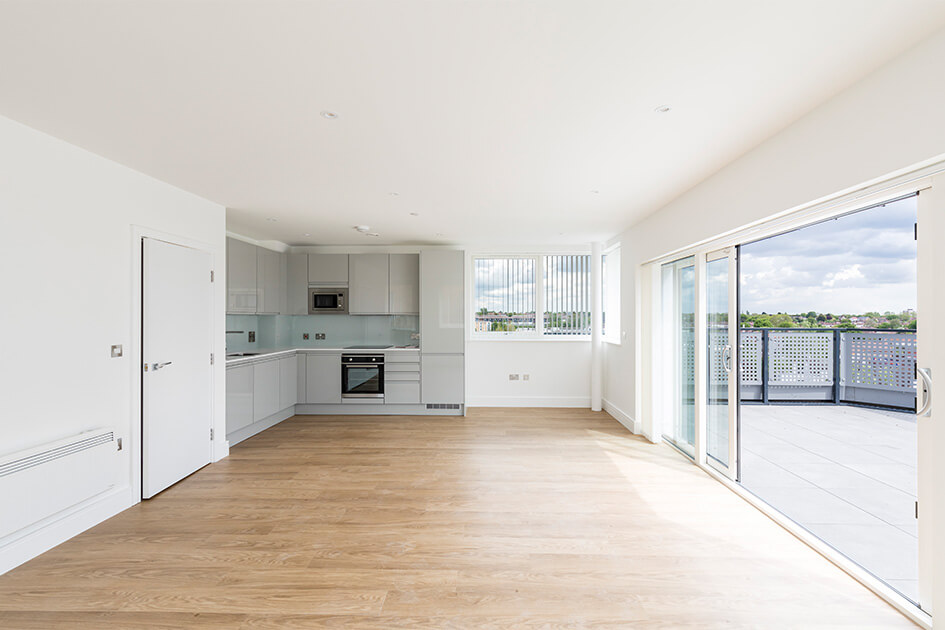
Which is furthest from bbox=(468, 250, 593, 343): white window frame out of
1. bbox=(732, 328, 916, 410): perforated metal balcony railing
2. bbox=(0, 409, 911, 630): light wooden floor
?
bbox=(0, 409, 911, 630): light wooden floor

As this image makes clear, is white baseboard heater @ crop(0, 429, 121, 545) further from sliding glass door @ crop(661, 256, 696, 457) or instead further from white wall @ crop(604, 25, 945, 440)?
sliding glass door @ crop(661, 256, 696, 457)

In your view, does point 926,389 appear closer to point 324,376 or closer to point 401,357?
point 401,357

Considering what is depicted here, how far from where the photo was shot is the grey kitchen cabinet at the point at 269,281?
215 inches

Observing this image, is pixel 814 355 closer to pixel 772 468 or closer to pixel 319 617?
pixel 772 468

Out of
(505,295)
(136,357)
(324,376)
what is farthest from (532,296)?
(136,357)

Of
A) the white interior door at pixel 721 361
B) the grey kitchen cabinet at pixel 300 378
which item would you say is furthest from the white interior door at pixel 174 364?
the white interior door at pixel 721 361

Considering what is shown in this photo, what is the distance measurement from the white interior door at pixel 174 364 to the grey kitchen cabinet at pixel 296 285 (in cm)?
225

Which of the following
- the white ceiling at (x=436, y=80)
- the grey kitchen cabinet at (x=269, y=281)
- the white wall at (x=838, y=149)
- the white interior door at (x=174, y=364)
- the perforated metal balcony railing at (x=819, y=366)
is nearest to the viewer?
the white ceiling at (x=436, y=80)

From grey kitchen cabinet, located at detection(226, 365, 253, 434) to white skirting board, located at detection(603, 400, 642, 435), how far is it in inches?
170

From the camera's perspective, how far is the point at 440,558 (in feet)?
8.03

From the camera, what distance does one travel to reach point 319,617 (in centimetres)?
197

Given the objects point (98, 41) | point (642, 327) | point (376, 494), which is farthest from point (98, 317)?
point (642, 327)

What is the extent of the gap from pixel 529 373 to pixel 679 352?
2.54 m

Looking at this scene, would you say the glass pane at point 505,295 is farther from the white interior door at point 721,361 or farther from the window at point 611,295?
the white interior door at point 721,361
